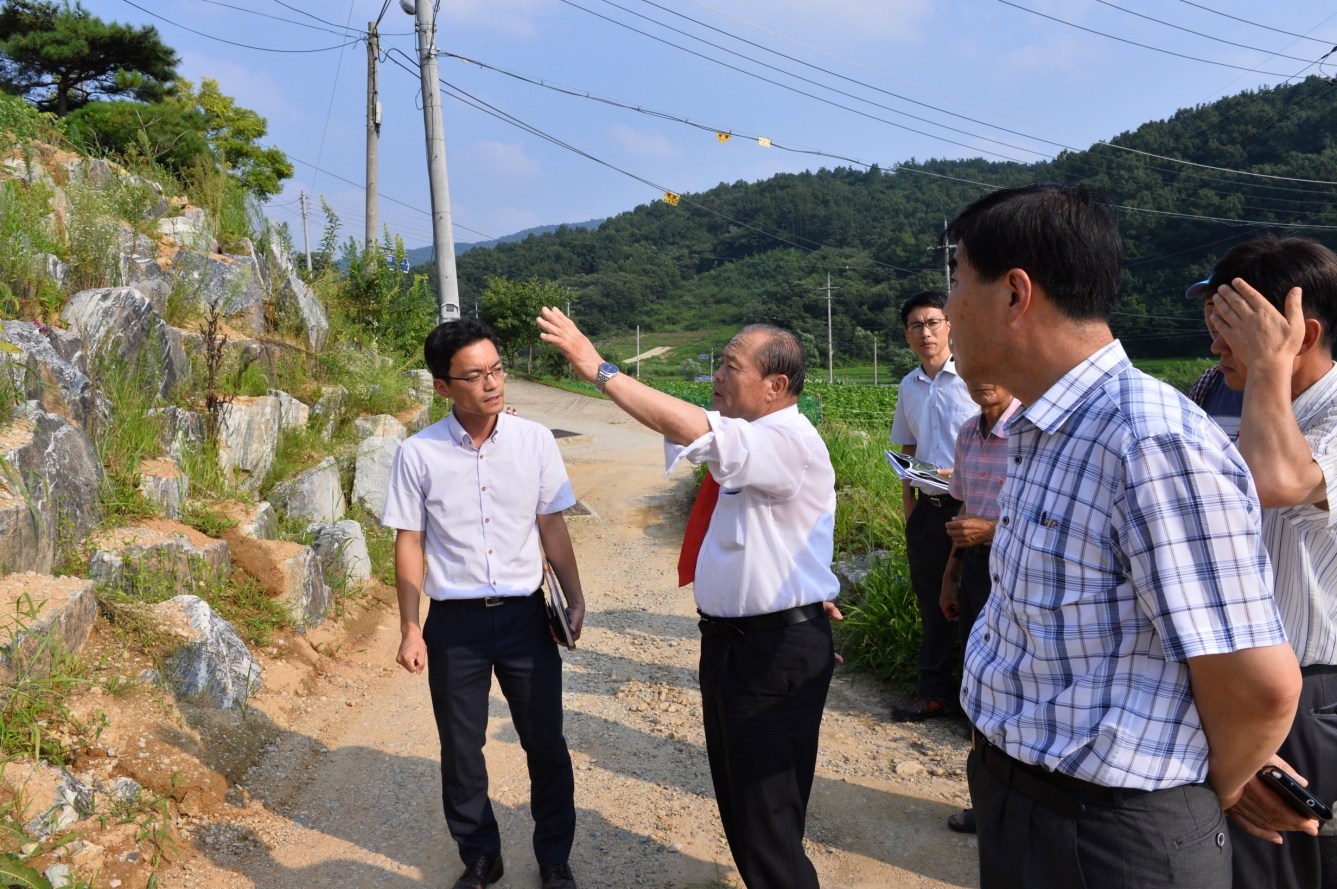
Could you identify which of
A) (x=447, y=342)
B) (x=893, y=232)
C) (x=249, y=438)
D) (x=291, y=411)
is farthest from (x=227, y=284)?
(x=893, y=232)

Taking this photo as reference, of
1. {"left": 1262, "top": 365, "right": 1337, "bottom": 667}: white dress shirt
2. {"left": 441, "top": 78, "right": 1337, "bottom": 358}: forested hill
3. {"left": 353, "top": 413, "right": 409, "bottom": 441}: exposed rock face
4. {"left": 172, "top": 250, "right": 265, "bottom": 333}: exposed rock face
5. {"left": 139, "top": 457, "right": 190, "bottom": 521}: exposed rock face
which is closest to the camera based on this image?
{"left": 1262, "top": 365, "right": 1337, "bottom": 667}: white dress shirt

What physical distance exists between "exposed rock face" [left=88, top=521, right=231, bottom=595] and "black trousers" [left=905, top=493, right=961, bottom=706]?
3701 millimetres

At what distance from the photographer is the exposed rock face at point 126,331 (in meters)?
5.54

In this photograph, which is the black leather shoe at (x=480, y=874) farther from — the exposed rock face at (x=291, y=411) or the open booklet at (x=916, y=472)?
the exposed rock face at (x=291, y=411)

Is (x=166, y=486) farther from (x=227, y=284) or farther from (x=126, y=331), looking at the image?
(x=227, y=284)

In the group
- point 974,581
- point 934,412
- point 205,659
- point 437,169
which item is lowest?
point 205,659

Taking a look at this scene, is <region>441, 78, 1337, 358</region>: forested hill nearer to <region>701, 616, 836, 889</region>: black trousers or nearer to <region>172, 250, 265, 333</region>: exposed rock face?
<region>172, 250, 265, 333</region>: exposed rock face

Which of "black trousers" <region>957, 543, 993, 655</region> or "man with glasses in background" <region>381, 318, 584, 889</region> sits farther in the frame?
"black trousers" <region>957, 543, 993, 655</region>

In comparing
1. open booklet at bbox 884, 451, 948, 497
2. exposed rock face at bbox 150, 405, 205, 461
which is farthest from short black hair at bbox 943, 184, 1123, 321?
exposed rock face at bbox 150, 405, 205, 461

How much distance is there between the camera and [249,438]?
6.34m

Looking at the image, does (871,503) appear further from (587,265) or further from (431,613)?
(587,265)

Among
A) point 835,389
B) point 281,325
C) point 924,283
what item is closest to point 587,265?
point 924,283

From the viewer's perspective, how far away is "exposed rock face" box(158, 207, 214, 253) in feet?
26.9

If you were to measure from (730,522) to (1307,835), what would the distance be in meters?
1.41
